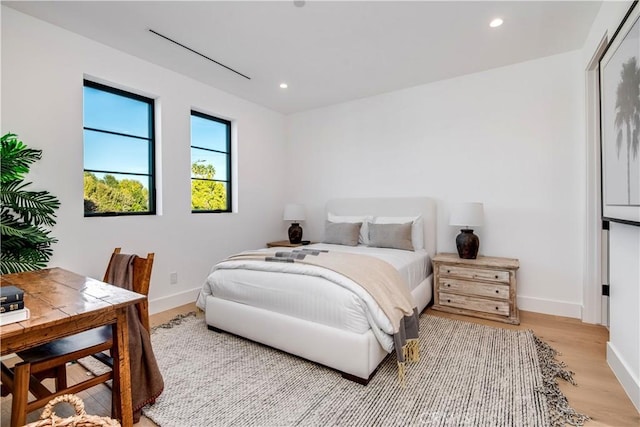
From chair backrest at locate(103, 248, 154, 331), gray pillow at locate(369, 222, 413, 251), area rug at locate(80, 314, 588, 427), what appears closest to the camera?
area rug at locate(80, 314, 588, 427)

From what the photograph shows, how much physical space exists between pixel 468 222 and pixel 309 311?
197cm

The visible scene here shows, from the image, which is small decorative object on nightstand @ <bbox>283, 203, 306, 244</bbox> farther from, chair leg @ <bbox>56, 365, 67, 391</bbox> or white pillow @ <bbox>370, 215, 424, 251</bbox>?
chair leg @ <bbox>56, 365, 67, 391</bbox>

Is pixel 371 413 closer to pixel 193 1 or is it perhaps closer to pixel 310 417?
pixel 310 417

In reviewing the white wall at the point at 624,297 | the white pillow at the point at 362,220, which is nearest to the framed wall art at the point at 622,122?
the white wall at the point at 624,297

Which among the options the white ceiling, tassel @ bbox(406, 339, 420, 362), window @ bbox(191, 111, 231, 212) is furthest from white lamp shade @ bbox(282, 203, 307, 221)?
tassel @ bbox(406, 339, 420, 362)

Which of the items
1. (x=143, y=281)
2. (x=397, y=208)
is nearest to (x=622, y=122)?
(x=397, y=208)

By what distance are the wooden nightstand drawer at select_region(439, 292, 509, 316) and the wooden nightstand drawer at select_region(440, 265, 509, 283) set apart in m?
0.21

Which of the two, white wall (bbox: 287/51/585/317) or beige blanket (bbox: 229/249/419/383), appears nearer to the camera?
beige blanket (bbox: 229/249/419/383)

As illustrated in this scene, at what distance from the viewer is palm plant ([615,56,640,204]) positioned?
166 centimetres

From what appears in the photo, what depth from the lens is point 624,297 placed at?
1916 mm

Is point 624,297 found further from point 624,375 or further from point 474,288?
point 474,288

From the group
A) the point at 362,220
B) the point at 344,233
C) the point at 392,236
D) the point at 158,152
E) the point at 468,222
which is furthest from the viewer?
the point at 362,220

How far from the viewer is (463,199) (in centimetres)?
363

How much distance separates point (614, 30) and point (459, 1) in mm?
1013
